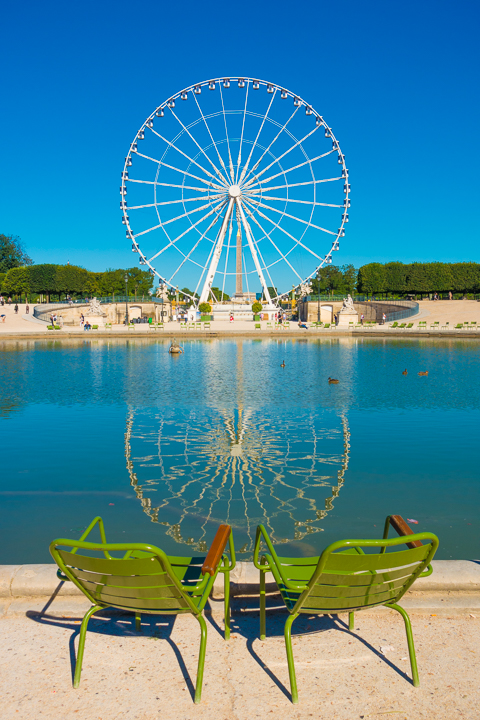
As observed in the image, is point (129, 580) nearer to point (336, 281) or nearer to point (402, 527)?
point (402, 527)

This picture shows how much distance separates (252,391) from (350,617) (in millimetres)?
11091

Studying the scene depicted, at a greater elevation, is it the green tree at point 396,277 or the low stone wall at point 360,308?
the green tree at point 396,277

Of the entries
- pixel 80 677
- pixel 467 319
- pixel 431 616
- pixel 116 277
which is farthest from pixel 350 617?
pixel 116 277

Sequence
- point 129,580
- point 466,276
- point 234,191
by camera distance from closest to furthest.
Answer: point 129,580 < point 234,191 < point 466,276

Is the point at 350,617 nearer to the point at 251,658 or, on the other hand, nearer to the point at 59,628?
the point at 251,658

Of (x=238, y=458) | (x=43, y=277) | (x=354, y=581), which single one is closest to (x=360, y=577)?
(x=354, y=581)

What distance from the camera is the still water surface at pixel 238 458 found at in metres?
5.59

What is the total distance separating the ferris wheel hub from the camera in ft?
148

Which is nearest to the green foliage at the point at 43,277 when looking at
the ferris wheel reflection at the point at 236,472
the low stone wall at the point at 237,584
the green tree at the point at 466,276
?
the green tree at the point at 466,276

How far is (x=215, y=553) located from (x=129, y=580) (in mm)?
480

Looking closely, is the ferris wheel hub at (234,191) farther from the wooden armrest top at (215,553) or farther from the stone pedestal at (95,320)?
the wooden armrest top at (215,553)

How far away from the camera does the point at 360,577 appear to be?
8.79 ft

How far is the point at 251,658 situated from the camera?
116 inches

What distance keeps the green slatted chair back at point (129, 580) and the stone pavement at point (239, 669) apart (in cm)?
35
